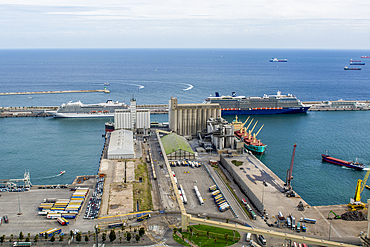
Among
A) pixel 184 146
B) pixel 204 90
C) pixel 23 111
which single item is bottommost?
pixel 184 146

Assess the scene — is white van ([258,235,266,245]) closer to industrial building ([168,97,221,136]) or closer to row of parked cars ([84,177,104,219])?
row of parked cars ([84,177,104,219])

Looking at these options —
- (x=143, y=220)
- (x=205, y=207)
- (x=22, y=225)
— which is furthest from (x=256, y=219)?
(x=22, y=225)

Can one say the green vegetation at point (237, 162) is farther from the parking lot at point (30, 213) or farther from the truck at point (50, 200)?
the truck at point (50, 200)

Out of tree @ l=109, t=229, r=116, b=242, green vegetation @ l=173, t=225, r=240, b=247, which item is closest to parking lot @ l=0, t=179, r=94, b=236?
tree @ l=109, t=229, r=116, b=242

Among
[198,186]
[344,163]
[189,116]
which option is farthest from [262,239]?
[189,116]

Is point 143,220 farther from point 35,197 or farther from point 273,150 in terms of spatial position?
point 273,150

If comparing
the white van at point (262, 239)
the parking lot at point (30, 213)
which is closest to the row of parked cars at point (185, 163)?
the parking lot at point (30, 213)
